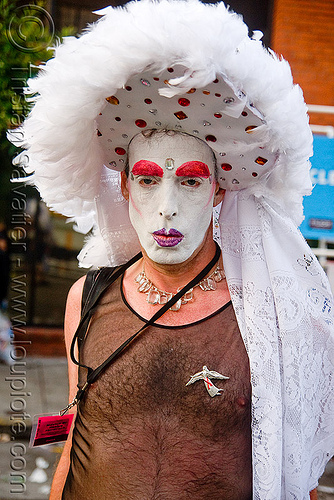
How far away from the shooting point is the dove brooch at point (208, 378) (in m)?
1.92

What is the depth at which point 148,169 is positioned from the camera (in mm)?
2031

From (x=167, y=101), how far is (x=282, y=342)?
922mm

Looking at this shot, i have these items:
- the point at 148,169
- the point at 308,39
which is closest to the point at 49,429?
the point at 148,169

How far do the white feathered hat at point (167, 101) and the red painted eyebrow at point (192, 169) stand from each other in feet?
0.32

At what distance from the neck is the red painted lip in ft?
0.55

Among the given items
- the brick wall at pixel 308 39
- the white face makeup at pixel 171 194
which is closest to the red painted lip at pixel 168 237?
the white face makeup at pixel 171 194

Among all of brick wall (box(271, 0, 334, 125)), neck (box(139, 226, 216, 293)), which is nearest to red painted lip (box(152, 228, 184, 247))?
neck (box(139, 226, 216, 293))

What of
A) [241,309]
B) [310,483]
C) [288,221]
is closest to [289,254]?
[288,221]

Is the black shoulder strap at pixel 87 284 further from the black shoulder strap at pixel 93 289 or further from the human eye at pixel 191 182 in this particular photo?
the human eye at pixel 191 182

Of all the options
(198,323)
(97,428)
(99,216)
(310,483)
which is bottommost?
(310,483)

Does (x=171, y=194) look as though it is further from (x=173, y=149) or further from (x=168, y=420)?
(x=168, y=420)

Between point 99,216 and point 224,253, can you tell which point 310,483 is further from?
point 99,216

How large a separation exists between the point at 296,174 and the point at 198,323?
667mm

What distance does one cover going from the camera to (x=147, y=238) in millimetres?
2035
